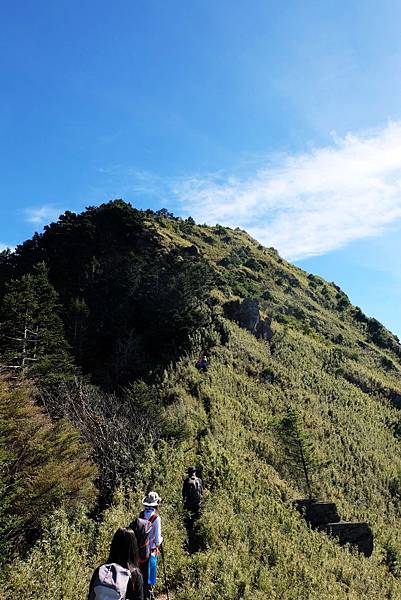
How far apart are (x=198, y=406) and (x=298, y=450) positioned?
6.76 meters

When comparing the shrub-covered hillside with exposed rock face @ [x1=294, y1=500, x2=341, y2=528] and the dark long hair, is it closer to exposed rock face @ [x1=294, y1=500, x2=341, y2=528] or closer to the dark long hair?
exposed rock face @ [x1=294, y1=500, x2=341, y2=528]

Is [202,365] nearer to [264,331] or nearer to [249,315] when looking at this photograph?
[249,315]

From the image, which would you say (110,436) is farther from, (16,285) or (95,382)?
(95,382)

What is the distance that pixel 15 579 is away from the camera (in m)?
6.47

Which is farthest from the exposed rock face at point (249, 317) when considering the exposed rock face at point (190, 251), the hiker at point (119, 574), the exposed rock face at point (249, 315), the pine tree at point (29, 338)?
the hiker at point (119, 574)

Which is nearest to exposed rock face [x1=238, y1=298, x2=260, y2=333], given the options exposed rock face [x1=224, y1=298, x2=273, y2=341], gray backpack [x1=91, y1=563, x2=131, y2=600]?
exposed rock face [x1=224, y1=298, x2=273, y2=341]

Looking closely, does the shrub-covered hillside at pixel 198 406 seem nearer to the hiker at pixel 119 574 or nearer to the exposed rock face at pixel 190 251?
the exposed rock face at pixel 190 251

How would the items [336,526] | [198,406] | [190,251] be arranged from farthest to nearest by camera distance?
[190,251] → [198,406] → [336,526]

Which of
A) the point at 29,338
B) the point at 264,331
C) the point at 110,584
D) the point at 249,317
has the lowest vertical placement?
the point at 110,584

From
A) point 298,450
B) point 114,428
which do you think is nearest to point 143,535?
point 114,428

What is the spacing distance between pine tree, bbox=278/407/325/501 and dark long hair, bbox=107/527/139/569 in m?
19.3

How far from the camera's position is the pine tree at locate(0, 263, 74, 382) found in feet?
77.8

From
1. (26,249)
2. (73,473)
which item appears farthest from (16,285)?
(26,249)

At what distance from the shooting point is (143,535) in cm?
646
